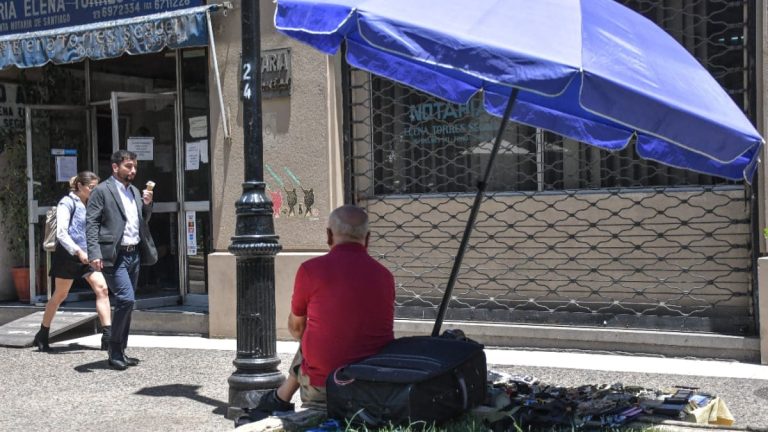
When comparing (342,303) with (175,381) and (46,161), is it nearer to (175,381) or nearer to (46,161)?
(175,381)

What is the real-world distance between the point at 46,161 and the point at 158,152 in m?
1.57

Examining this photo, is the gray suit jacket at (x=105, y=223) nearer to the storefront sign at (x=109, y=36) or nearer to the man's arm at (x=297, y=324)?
the storefront sign at (x=109, y=36)

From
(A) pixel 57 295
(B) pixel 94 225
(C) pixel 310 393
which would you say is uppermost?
(B) pixel 94 225

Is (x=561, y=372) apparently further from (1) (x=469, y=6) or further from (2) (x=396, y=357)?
(1) (x=469, y=6)

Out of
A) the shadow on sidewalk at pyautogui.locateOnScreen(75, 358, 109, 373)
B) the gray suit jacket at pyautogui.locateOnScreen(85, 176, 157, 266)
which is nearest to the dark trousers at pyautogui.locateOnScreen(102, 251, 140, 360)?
the gray suit jacket at pyautogui.locateOnScreen(85, 176, 157, 266)

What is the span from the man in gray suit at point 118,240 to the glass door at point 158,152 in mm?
2818

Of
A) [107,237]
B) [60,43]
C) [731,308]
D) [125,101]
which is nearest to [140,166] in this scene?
[125,101]

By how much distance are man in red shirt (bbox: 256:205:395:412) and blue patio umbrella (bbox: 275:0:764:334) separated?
41.0 inches

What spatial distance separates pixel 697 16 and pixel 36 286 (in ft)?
27.4

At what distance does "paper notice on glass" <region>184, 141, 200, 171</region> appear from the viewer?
10.9 meters

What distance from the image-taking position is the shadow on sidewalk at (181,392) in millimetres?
6703

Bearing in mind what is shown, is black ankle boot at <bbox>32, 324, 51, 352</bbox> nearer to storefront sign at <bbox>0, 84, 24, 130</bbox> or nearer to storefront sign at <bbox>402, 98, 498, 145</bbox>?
storefront sign at <bbox>0, 84, 24, 130</bbox>

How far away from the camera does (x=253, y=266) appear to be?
6.00 m

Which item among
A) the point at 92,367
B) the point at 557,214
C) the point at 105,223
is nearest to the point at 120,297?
the point at 105,223
